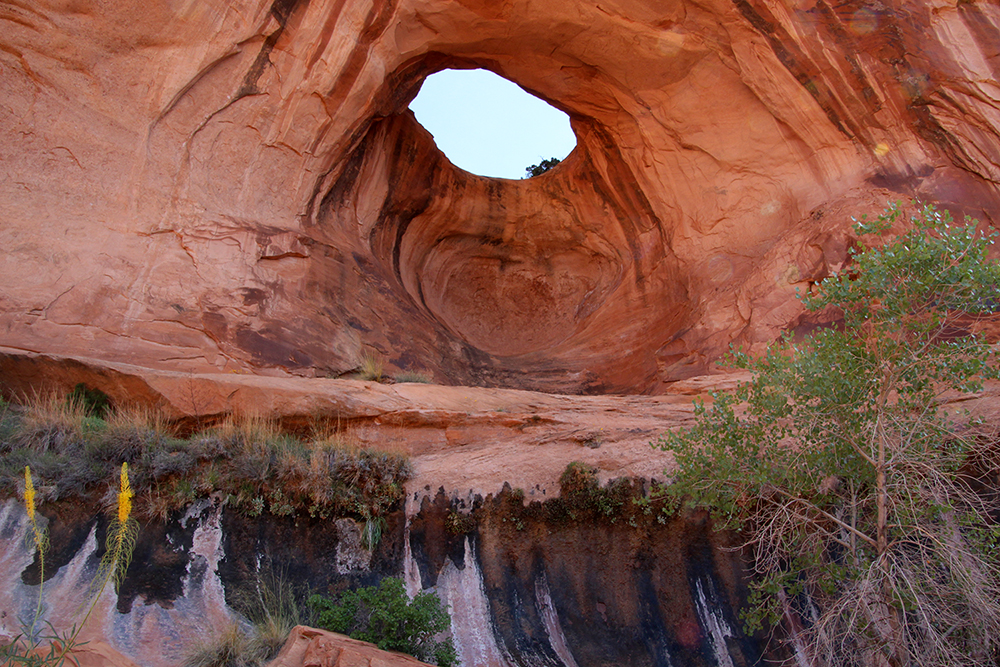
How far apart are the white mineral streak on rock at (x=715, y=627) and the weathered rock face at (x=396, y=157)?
5218 millimetres

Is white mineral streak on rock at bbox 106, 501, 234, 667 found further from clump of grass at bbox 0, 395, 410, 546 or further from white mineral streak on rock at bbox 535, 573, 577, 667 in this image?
white mineral streak on rock at bbox 535, 573, 577, 667

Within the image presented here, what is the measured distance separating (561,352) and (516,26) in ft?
20.1

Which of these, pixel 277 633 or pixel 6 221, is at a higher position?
pixel 6 221

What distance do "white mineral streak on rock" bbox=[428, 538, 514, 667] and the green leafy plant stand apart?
1.10 ft

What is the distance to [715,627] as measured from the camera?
5.87 metres

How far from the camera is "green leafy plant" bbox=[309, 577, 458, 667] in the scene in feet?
15.8

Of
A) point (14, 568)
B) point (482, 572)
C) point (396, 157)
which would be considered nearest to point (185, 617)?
point (14, 568)

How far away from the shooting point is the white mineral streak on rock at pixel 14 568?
4.65 m

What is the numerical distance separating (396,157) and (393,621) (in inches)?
419

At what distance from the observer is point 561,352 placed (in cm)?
1355

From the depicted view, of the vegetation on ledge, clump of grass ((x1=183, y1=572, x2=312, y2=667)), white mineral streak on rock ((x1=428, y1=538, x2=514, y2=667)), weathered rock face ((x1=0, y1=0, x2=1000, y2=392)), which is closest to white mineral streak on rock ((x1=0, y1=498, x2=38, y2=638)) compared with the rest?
the vegetation on ledge

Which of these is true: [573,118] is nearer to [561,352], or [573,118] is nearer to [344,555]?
[561,352]

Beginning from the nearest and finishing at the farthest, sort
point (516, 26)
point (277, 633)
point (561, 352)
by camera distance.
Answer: point (277, 633), point (516, 26), point (561, 352)

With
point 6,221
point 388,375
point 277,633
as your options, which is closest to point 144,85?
point 6,221
